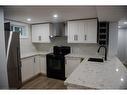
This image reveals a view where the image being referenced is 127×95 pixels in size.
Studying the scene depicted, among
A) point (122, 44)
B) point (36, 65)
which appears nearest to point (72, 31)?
point (36, 65)

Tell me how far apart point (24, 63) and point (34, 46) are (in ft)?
4.04

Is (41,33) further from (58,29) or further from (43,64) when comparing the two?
(43,64)

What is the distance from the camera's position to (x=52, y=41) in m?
3.57

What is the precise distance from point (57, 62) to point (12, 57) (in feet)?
4.29

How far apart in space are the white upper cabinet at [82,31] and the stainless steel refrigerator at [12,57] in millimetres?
1502

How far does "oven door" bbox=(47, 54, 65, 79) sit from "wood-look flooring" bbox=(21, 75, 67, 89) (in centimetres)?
15

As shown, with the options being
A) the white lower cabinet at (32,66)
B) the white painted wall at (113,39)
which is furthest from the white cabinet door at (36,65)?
the white painted wall at (113,39)

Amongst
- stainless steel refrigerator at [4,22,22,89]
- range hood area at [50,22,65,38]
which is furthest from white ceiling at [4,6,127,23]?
range hood area at [50,22,65,38]

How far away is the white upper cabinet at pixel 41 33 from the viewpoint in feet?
10.9

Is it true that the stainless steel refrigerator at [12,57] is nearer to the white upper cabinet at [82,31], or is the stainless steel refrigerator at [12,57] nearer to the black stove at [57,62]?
the black stove at [57,62]

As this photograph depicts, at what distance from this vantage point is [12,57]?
2029mm
